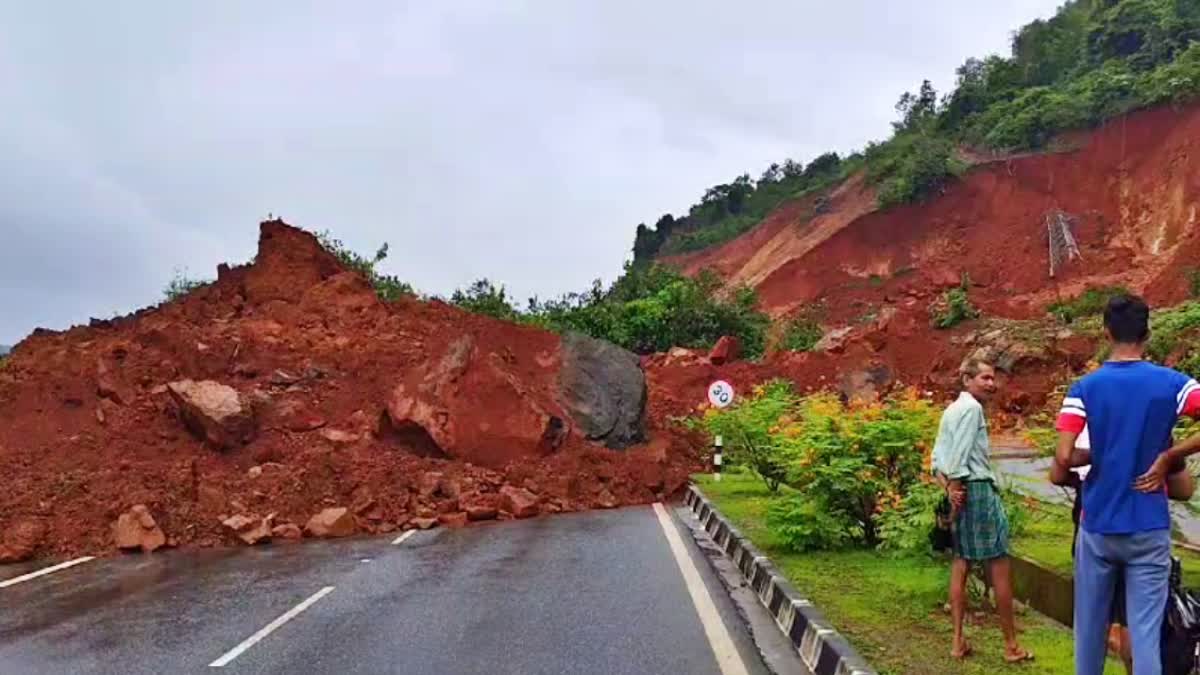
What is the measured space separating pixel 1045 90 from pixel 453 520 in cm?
5318

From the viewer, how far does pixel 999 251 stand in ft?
182

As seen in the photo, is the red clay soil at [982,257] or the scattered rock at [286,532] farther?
Result: the red clay soil at [982,257]

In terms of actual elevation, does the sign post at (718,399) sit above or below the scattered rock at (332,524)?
above

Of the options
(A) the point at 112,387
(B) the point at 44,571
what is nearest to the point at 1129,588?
(B) the point at 44,571

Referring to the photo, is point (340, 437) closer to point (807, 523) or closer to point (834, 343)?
point (807, 523)

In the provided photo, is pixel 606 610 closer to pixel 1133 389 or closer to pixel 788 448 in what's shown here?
pixel 788 448

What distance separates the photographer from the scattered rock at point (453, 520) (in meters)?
15.8

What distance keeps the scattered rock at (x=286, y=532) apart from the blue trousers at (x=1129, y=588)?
11.6 metres

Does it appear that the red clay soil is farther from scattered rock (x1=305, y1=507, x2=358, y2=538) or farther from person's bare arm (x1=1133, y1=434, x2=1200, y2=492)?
person's bare arm (x1=1133, y1=434, x2=1200, y2=492)

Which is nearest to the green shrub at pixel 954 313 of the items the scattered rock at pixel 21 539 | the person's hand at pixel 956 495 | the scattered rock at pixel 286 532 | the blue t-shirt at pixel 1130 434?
the scattered rock at pixel 286 532

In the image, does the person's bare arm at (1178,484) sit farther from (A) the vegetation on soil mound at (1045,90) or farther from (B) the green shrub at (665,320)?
(A) the vegetation on soil mound at (1045,90)

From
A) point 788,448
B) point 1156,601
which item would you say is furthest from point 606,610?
point 1156,601

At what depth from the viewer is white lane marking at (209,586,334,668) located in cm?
731

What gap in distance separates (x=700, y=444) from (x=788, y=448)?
A: 12181 mm
